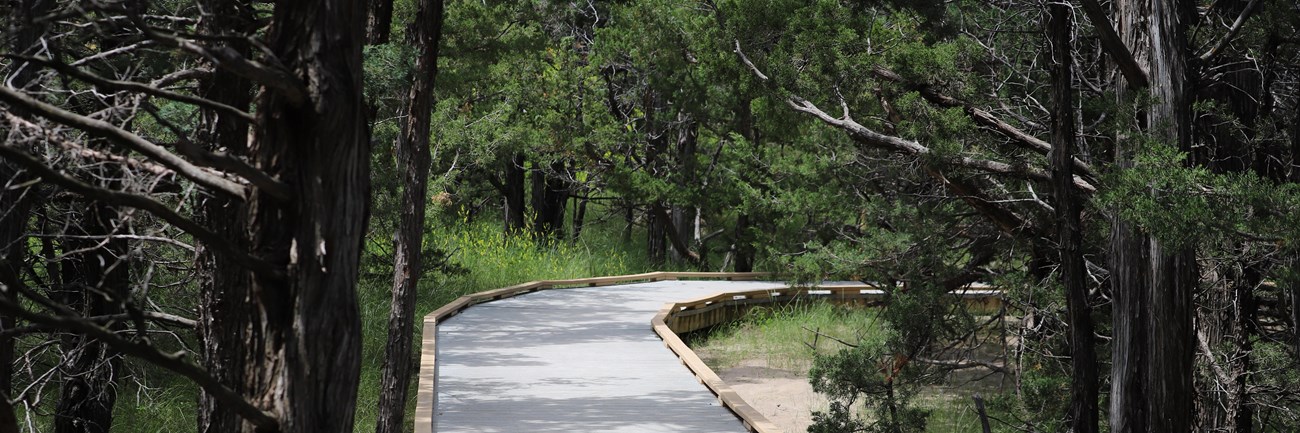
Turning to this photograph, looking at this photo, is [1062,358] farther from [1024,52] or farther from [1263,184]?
[1263,184]

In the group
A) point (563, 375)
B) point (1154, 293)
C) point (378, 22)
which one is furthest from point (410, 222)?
point (1154, 293)

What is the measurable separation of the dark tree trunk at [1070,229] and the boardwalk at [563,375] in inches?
92.8

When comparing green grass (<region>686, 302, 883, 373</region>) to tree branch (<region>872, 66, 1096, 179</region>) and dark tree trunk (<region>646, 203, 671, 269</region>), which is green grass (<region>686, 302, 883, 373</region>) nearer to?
dark tree trunk (<region>646, 203, 671, 269</region>)

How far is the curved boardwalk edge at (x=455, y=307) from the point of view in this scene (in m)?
8.70

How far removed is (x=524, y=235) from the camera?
2238cm

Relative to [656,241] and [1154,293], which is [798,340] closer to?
[656,241]

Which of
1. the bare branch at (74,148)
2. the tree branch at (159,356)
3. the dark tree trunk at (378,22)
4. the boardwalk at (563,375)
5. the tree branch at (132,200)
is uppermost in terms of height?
the dark tree trunk at (378,22)

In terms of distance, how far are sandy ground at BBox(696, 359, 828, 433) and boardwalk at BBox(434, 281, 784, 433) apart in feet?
4.40

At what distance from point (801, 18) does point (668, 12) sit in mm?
8858

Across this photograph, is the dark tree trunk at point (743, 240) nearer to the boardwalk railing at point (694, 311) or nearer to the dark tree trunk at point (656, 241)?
the boardwalk railing at point (694, 311)

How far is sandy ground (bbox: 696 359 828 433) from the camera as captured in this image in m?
12.8

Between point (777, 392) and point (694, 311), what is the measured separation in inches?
120

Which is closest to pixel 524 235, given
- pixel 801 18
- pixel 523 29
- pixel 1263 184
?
pixel 523 29

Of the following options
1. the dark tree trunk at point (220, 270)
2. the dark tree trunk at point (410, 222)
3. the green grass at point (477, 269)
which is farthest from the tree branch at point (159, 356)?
the green grass at point (477, 269)
